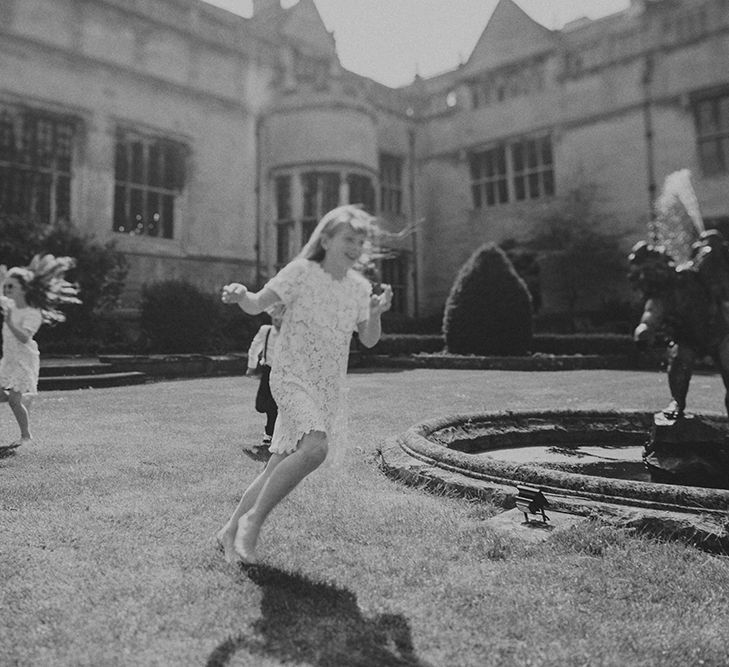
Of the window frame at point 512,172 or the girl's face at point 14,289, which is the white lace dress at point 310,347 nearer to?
the girl's face at point 14,289

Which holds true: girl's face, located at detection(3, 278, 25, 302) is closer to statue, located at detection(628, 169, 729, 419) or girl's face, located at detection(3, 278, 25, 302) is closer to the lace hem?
the lace hem

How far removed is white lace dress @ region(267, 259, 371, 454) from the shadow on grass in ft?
2.12

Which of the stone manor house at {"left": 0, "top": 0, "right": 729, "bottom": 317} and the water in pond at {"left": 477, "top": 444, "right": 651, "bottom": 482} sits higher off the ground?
the stone manor house at {"left": 0, "top": 0, "right": 729, "bottom": 317}

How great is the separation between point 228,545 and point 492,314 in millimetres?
12892

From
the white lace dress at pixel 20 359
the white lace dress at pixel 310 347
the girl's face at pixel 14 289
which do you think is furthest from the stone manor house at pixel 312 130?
the white lace dress at pixel 310 347

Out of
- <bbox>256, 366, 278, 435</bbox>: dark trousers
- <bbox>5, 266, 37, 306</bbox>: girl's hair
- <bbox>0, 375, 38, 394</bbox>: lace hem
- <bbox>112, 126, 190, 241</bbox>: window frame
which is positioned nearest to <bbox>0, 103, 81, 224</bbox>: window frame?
<bbox>112, 126, 190, 241</bbox>: window frame

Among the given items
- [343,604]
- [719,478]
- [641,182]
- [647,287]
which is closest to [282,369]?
[343,604]

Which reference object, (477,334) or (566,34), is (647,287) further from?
(566,34)

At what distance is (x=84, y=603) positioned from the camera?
212 cm

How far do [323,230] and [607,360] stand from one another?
1310 cm

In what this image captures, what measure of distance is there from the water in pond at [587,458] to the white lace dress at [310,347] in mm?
1982

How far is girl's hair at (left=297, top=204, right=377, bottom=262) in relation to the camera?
2.73 meters

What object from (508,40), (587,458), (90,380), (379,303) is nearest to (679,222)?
(587,458)

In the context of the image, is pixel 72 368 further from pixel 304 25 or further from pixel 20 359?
pixel 304 25
